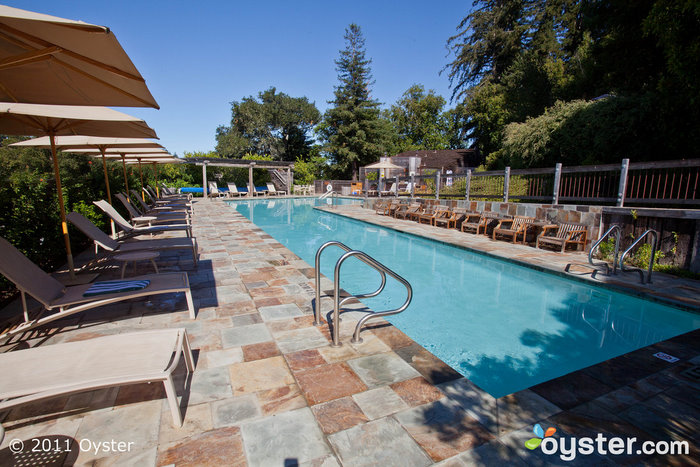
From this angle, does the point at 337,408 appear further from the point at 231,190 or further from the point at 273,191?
the point at 273,191

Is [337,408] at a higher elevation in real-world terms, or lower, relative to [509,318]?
higher

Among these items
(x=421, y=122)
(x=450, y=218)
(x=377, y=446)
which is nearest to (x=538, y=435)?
(x=377, y=446)

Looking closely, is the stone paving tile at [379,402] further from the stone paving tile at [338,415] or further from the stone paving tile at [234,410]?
the stone paving tile at [234,410]

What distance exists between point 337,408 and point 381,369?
22.3 inches

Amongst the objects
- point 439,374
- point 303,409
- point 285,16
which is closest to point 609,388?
point 439,374

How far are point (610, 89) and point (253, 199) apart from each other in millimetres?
19408

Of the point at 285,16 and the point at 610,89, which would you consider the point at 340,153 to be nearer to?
the point at 285,16

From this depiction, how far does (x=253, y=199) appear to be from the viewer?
900 inches

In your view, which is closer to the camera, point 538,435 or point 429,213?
point 538,435

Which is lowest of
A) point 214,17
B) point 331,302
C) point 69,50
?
point 331,302

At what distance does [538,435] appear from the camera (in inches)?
78.2

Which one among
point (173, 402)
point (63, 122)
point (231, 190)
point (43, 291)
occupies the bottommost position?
point (173, 402)

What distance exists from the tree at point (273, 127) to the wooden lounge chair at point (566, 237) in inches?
1363

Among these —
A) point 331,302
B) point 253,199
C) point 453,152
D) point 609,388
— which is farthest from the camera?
point 453,152
